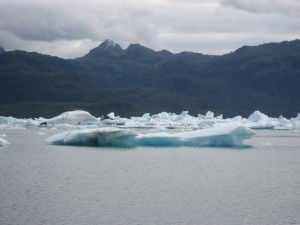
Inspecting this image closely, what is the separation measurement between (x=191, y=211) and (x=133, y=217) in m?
1.59

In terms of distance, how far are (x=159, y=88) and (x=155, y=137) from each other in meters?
137

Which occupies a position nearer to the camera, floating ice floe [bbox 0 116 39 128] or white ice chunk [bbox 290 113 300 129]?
floating ice floe [bbox 0 116 39 128]

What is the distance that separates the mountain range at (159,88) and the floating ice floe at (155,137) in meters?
64.1

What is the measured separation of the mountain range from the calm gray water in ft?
235

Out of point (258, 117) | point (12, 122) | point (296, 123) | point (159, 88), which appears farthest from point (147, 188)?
point (159, 88)

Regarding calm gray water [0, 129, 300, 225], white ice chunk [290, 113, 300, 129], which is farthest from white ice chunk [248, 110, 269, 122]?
calm gray water [0, 129, 300, 225]

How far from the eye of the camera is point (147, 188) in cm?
1658

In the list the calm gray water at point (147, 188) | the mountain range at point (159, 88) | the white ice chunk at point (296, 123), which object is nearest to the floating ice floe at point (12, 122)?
the white ice chunk at point (296, 123)

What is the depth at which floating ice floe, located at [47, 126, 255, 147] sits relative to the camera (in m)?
28.9

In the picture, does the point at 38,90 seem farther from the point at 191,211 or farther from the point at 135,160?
the point at 191,211

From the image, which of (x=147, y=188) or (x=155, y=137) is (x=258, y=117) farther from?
(x=147, y=188)

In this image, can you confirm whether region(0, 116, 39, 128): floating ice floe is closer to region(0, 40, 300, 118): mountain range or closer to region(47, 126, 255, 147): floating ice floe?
region(47, 126, 255, 147): floating ice floe

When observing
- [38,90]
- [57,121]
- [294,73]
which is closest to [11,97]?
[38,90]

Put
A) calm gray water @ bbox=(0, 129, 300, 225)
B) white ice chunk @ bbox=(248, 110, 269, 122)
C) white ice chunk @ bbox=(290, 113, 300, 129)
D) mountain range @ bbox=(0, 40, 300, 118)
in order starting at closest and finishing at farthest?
1. calm gray water @ bbox=(0, 129, 300, 225)
2. white ice chunk @ bbox=(248, 110, 269, 122)
3. white ice chunk @ bbox=(290, 113, 300, 129)
4. mountain range @ bbox=(0, 40, 300, 118)
